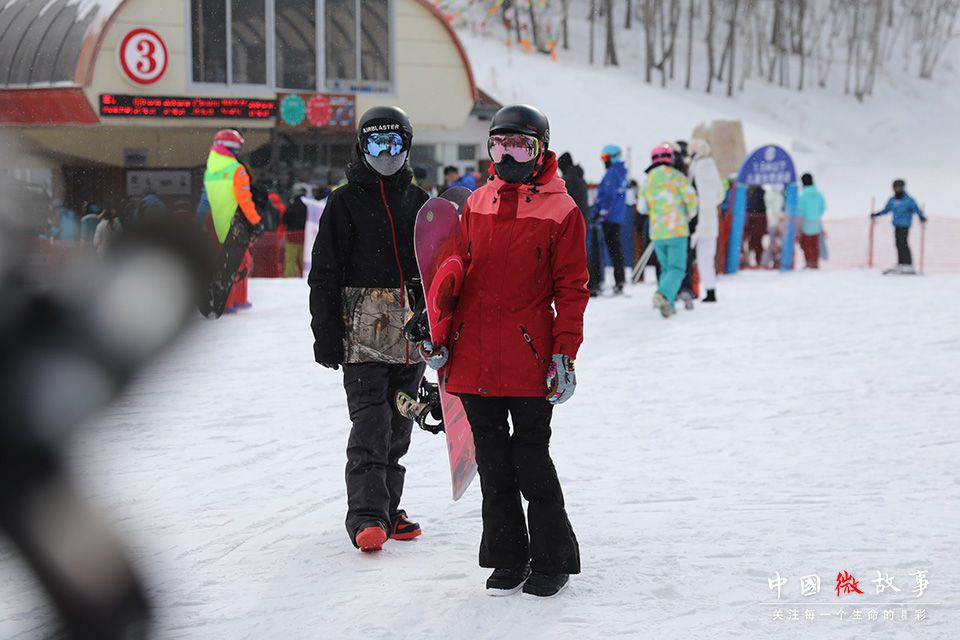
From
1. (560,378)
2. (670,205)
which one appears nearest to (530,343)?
(560,378)

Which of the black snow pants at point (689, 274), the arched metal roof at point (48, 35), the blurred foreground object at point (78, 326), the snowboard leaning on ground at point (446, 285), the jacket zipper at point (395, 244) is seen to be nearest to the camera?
the blurred foreground object at point (78, 326)

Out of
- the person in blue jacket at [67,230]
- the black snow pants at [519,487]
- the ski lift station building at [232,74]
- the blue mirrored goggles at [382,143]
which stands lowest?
the black snow pants at [519,487]

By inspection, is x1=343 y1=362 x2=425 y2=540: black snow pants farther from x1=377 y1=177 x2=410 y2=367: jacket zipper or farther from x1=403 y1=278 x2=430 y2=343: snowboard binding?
x1=403 y1=278 x2=430 y2=343: snowboard binding

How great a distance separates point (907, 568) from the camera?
3924mm

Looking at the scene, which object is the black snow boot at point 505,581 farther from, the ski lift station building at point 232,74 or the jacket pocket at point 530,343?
the ski lift station building at point 232,74

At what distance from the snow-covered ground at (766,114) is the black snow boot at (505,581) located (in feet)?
88.7

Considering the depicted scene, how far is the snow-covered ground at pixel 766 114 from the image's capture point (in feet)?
109

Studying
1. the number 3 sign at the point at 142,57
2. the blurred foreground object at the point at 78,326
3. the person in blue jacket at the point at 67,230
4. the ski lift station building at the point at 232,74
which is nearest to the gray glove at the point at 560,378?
the person in blue jacket at the point at 67,230

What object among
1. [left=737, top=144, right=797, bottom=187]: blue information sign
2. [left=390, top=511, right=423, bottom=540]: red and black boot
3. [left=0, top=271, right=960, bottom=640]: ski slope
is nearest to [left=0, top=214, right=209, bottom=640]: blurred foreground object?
[left=0, top=271, right=960, bottom=640]: ski slope

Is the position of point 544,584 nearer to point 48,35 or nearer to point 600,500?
point 600,500

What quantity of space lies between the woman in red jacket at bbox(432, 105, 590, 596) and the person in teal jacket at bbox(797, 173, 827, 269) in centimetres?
1489

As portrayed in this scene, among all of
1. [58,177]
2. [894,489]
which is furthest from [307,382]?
[58,177]

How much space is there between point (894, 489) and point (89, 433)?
15.2 feet

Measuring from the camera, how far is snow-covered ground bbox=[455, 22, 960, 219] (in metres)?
33.3
